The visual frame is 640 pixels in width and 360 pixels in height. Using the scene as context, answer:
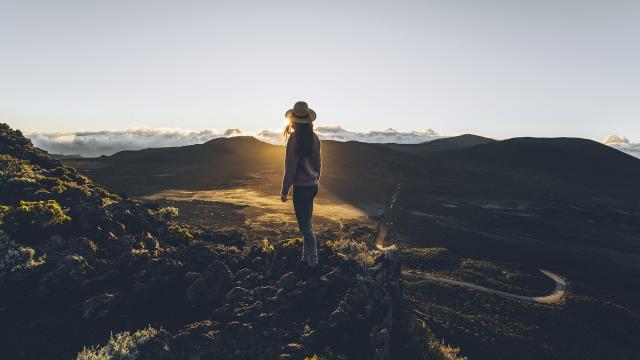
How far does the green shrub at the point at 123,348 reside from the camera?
4.46m

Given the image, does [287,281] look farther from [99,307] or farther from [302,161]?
[99,307]

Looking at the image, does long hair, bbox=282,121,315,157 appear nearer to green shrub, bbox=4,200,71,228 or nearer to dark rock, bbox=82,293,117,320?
dark rock, bbox=82,293,117,320

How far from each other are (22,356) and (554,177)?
59.5 metres

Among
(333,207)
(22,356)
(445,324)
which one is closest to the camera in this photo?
(22,356)

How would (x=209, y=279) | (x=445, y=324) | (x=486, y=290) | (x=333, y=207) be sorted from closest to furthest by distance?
(x=209, y=279)
(x=445, y=324)
(x=486, y=290)
(x=333, y=207)

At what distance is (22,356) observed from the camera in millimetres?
4602

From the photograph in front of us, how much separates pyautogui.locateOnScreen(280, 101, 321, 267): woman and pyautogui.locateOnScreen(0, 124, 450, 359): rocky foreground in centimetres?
121

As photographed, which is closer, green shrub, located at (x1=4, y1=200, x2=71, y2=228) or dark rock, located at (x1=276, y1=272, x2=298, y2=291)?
dark rock, located at (x1=276, y1=272, x2=298, y2=291)

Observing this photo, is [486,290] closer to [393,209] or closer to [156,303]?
[156,303]

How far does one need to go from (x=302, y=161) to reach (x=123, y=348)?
3.48 metres

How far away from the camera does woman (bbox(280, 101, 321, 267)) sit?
607 centimetres

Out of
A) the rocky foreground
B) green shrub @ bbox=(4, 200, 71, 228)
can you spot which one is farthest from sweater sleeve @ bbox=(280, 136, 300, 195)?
green shrub @ bbox=(4, 200, 71, 228)

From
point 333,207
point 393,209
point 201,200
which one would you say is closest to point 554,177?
point 393,209

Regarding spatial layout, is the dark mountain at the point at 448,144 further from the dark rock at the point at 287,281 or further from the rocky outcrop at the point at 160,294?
the dark rock at the point at 287,281
